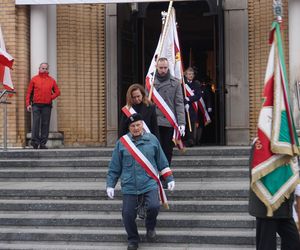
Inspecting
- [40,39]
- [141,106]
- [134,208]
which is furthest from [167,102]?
[40,39]

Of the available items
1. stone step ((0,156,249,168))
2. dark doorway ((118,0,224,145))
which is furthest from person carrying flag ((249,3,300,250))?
dark doorway ((118,0,224,145))

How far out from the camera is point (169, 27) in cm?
1142

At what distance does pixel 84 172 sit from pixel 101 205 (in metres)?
1.59

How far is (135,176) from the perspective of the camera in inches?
295

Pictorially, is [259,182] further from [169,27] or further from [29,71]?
[29,71]

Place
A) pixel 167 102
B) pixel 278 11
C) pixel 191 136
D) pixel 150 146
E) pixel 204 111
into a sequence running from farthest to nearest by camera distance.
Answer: pixel 204 111 < pixel 191 136 < pixel 167 102 < pixel 150 146 < pixel 278 11

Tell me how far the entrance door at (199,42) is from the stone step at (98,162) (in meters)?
3.05

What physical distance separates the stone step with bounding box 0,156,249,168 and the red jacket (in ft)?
4.50

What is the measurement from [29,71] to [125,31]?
226 cm

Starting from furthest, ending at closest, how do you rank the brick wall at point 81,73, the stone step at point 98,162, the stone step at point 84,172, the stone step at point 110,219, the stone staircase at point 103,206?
the brick wall at point 81,73
the stone step at point 98,162
the stone step at point 84,172
the stone step at point 110,219
the stone staircase at point 103,206

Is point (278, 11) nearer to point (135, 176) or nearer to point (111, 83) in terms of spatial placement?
point (135, 176)

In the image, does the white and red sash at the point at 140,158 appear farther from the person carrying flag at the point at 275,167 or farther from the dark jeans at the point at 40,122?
the dark jeans at the point at 40,122

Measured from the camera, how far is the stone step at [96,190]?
350 inches

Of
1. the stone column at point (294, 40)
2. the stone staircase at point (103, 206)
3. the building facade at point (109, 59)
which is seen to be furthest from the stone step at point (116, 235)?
the stone column at point (294, 40)
